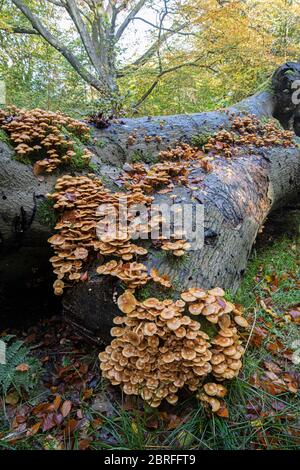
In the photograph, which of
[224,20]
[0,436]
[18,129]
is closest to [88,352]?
[0,436]

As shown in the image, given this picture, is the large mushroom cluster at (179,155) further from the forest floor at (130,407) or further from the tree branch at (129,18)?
the tree branch at (129,18)

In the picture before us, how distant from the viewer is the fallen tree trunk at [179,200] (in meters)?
2.69

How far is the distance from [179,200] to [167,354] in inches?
68.8

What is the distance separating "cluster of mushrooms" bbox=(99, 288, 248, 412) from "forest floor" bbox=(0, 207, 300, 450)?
0.16 m

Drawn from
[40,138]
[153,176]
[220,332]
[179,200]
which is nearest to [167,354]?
[220,332]

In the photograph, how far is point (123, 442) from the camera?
6.93ft

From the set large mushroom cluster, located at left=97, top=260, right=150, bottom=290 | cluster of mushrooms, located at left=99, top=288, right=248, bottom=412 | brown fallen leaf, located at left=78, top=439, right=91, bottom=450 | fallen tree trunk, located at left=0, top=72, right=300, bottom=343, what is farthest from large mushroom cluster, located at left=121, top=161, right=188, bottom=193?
brown fallen leaf, located at left=78, top=439, right=91, bottom=450

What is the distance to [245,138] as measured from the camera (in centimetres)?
521

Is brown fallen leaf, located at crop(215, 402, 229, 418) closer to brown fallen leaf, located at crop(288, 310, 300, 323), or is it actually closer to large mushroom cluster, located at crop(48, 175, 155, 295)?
large mushroom cluster, located at crop(48, 175, 155, 295)

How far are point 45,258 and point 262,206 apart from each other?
2922 millimetres

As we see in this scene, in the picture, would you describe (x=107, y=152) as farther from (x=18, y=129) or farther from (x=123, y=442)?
(x=123, y=442)

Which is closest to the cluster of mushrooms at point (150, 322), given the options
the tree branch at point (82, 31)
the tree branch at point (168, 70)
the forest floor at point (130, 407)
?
the forest floor at point (130, 407)

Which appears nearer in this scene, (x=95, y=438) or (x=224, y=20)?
(x=95, y=438)

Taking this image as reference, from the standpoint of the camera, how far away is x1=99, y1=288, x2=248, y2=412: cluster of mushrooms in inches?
83.1
